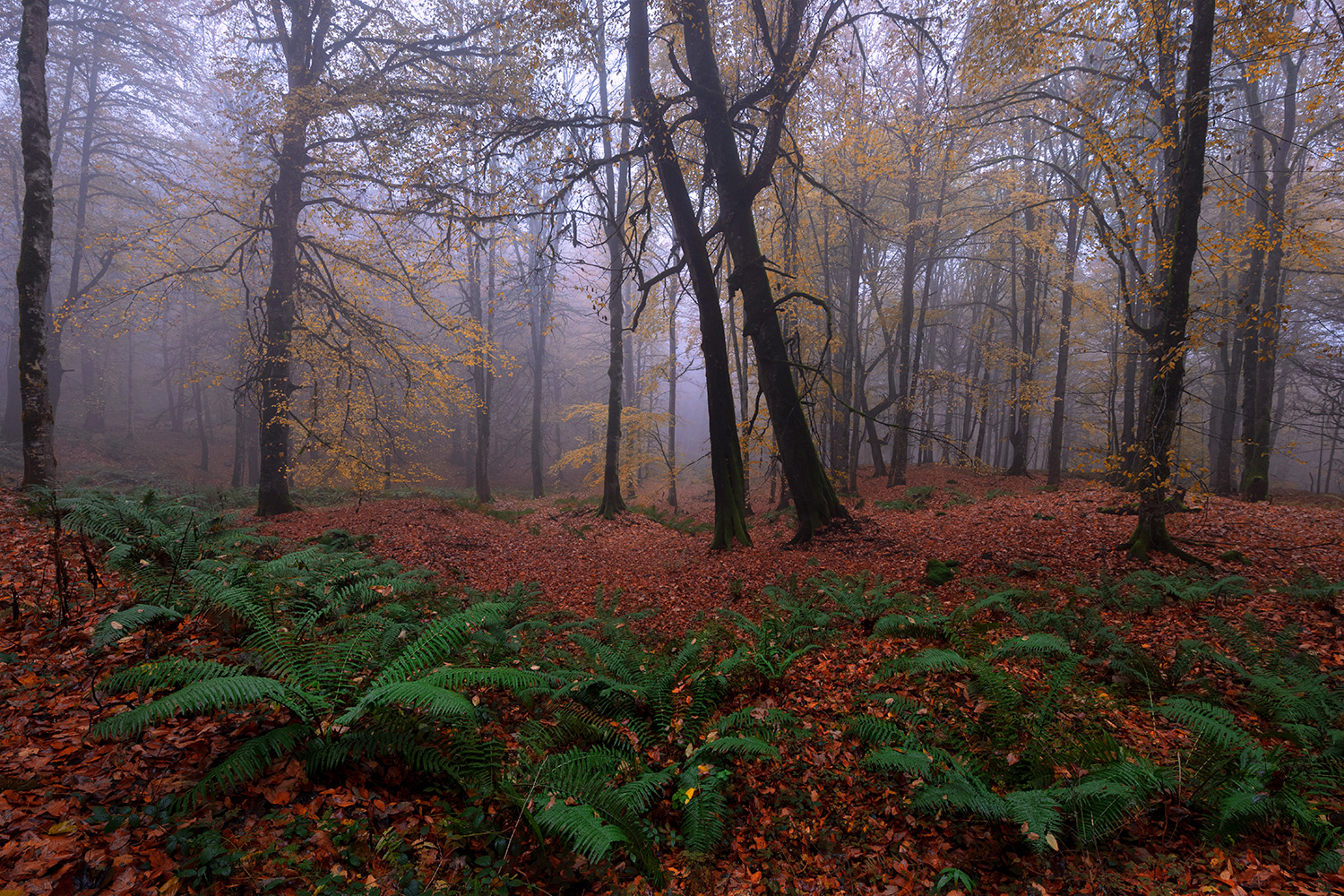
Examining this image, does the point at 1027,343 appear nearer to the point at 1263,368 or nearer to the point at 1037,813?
the point at 1263,368

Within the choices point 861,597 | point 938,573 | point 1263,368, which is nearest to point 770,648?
point 861,597

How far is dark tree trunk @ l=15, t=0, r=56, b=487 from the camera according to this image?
24.8 feet

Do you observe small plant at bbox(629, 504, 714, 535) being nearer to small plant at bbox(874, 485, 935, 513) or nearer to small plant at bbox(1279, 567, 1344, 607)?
small plant at bbox(874, 485, 935, 513)

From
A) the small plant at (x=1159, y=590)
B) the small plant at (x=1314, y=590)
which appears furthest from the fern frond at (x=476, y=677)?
the small plant at (x=1314, y=590)

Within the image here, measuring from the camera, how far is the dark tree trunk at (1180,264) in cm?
590

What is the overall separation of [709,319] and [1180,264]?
19.1 ft

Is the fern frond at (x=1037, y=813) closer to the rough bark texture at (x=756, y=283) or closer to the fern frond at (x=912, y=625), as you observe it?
the fern frond at (x=912, y=625)

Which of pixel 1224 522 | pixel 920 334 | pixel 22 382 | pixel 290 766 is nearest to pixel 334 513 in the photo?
pixel 22 382

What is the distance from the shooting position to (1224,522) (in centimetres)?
805

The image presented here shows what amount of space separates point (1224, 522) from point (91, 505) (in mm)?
14791

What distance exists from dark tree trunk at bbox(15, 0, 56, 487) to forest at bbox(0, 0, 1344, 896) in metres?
0.07

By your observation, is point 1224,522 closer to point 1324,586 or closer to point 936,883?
point 1324,586

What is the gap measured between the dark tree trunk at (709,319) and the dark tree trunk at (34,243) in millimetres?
8535

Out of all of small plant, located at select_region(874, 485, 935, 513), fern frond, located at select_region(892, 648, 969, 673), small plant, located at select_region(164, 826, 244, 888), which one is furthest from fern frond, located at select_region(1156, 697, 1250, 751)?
small plant, located at select_region(874, 485, 935, 513)
